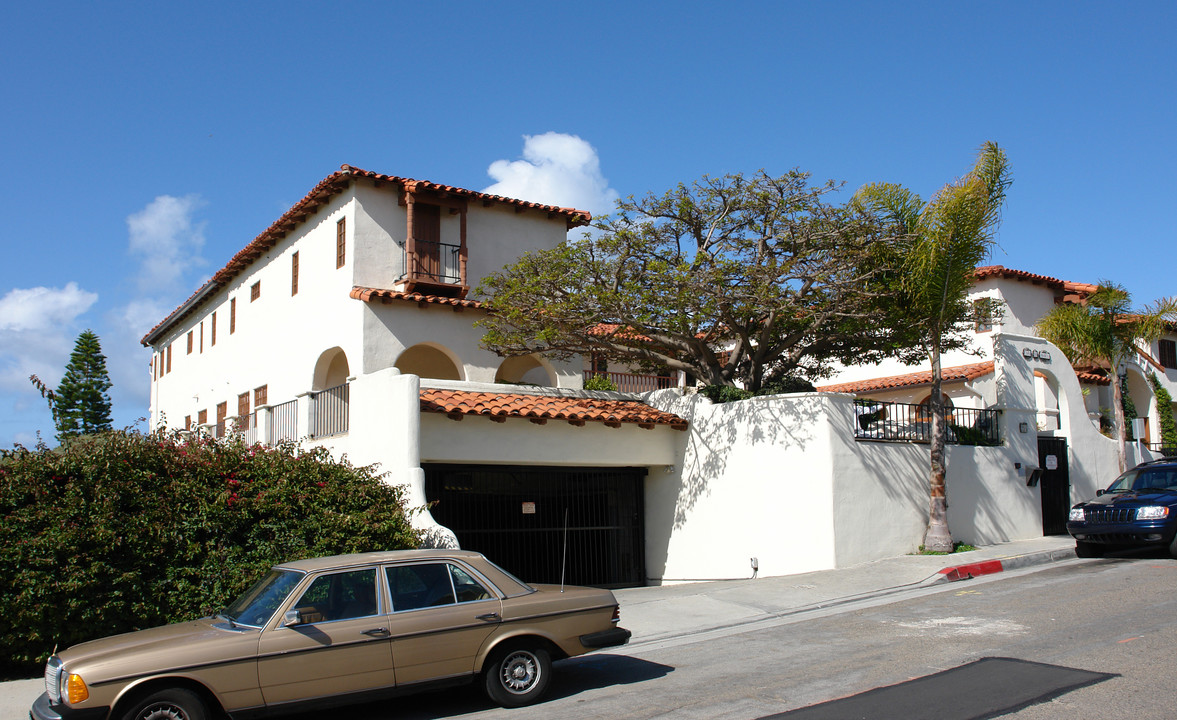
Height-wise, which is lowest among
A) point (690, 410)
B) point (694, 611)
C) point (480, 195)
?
point (694, 611)

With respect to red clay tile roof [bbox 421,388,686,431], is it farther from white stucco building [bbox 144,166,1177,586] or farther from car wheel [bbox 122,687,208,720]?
car wheel [bbox 122,687,208,720]

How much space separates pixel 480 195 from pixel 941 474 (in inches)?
447

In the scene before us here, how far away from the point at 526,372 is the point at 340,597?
50.7 ft

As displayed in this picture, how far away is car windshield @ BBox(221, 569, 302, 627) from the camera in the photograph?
693 centimetres

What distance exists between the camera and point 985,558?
46.9 ft

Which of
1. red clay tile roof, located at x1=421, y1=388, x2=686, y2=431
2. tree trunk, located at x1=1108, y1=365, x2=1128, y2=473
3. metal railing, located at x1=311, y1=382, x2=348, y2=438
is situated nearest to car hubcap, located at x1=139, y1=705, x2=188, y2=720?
red clay tile roof, located at x1=421, y1=388, x2=686, y2=431

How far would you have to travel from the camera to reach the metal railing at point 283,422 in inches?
672

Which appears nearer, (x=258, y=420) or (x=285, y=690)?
(x=285, y=690)

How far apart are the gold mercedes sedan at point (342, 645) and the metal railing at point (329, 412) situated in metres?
8.05

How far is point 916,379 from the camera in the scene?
26156mm

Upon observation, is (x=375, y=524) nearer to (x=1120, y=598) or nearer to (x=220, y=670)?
(x=220, y=670)

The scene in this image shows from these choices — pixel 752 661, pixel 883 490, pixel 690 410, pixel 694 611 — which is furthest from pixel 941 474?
pixel 752 661

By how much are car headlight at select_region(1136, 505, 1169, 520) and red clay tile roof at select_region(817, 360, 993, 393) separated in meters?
9.97

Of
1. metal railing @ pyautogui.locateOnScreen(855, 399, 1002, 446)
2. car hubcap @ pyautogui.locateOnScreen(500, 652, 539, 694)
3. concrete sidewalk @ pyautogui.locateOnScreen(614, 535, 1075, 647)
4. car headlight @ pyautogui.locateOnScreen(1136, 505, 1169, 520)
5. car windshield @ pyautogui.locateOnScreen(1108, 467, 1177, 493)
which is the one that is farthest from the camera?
metal railing @ pyautogui.locateOnScreen(855, 399, 1002, 446)
